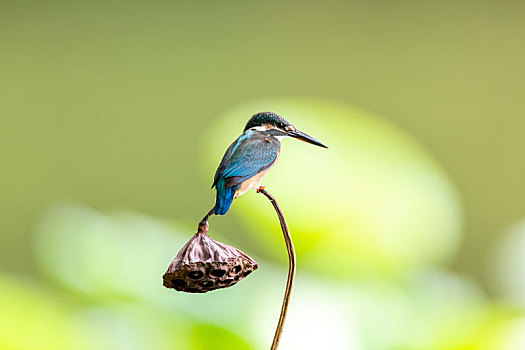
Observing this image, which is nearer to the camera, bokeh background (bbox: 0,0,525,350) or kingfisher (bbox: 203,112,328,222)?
kingfisher (bbox: 203,112,328,222)

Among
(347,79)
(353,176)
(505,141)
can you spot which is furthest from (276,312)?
(505,141)

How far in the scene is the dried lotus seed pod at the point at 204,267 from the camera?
75 cm

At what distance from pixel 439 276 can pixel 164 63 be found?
99cm

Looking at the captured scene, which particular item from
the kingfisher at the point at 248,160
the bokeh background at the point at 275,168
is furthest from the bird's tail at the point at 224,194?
the bokeh background at the point at 275,168

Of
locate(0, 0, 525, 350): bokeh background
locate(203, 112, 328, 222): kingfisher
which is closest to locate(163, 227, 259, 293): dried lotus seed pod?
locate(203, 112, 328, 222): kingfisher

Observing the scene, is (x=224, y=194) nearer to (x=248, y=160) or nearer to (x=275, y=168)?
(x=248, y=160)

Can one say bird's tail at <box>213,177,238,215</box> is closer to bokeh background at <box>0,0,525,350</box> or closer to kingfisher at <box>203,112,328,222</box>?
kingfisher at <box>203,112,328,222</box>

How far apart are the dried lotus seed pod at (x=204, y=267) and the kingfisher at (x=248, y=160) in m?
0.06

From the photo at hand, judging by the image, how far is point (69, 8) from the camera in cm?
171

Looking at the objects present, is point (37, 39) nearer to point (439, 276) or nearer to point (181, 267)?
point (181, 267)

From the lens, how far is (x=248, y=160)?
32.9 inches

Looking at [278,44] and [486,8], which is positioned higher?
[486,8]

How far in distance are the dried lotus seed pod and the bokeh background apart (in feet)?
2.30

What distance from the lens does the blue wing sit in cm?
83
